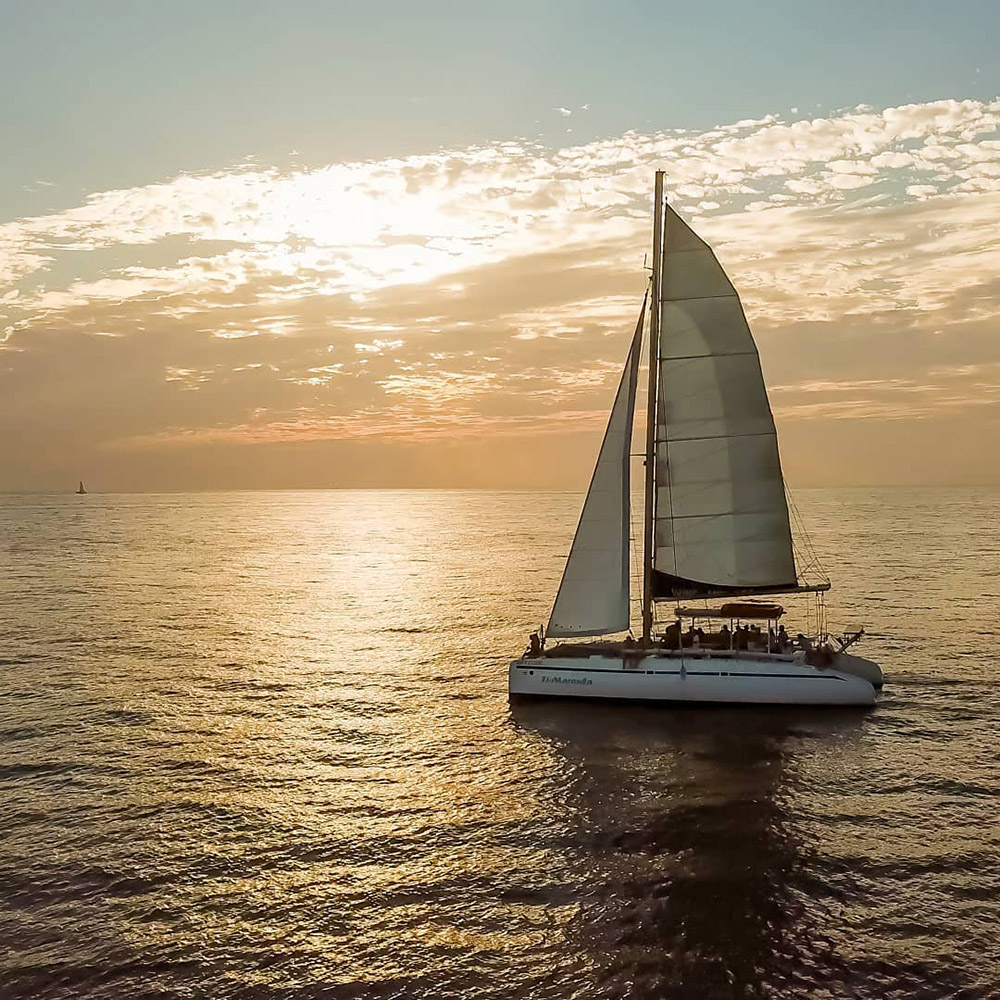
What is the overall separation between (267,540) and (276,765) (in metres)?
134

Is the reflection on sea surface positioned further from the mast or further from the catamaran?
the mast

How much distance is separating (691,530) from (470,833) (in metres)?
17.8

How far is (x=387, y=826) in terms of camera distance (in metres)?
25.0

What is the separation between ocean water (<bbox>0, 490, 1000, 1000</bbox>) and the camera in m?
17.9

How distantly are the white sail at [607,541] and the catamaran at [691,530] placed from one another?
0.17 ft

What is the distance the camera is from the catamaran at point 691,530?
35156 mm

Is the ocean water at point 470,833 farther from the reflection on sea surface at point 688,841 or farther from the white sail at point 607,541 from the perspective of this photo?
the white sail at point 607,541

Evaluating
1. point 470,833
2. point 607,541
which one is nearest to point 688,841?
point 470,833

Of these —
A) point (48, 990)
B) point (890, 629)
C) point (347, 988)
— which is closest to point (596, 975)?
point (347, 988)

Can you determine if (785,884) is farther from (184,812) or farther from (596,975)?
(184,812)

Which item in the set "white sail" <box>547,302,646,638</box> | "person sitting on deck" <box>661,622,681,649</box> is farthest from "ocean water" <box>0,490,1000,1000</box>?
"white sail" <box>547,302,646,638</box>

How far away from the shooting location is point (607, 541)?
119 feet

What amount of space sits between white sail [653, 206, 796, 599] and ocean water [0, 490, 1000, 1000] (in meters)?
6.20

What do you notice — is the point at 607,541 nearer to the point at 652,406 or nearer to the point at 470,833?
the point at 652,406
